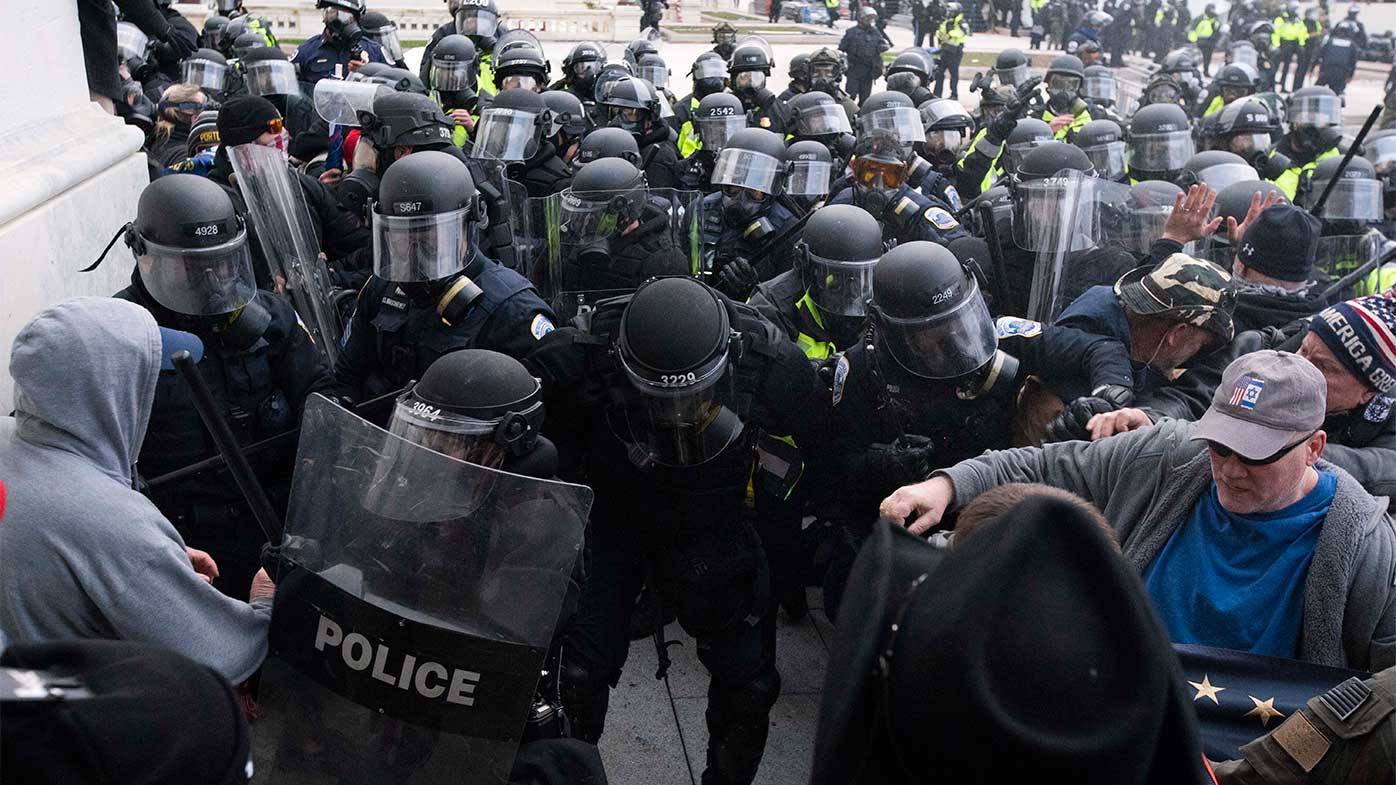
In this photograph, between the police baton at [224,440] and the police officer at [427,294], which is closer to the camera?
the police baton at [224,440]

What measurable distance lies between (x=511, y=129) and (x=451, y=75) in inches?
92.5

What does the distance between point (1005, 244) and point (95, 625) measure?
430cm

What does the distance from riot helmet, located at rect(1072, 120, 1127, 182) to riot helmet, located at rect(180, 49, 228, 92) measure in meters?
6.71

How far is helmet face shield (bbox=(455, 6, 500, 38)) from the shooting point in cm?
1105

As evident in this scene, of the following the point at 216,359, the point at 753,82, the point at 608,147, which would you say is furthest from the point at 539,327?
the point at 753,82

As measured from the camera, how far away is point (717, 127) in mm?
8438

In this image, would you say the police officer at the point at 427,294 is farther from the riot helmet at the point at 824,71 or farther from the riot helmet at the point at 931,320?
the riot helmet at the point at 824,71

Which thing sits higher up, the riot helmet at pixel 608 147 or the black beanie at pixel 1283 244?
the black beanie at pixel 1283 244

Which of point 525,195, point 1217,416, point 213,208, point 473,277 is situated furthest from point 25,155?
point 1217,416

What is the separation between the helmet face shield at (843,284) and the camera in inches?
180

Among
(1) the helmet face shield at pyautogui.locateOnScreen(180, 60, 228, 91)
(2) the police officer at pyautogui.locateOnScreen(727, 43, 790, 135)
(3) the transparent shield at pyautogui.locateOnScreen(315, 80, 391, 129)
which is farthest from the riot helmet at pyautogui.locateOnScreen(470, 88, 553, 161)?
(1) the helmet face shield at pyautogui.locateOnScreen(180, 60, 228, 91)

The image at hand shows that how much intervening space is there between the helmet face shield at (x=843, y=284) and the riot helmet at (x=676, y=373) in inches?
50.9

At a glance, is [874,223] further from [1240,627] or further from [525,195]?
[1240,627]

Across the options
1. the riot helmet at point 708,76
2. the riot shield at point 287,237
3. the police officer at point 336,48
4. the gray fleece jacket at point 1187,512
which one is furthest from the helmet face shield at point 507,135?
the riot helmet at point 708,76
